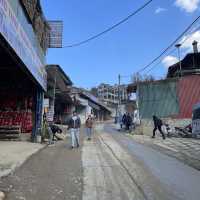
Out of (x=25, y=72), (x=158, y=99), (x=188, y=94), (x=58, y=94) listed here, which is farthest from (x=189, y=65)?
(x=25, y=72)

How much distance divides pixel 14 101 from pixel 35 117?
1595 millimetres

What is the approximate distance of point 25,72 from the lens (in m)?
16.1

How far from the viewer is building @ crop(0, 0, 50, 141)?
516 inches

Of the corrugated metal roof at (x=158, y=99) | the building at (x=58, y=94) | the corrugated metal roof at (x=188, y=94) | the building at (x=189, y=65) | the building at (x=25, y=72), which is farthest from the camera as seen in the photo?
the building at (x=189, y=65)

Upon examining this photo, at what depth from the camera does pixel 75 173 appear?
9352 millimetres

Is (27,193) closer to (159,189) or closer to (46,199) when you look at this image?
(46,199)

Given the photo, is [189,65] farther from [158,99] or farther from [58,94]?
[58,94]

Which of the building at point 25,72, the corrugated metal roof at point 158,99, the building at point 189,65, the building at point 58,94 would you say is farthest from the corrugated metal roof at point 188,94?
the building at point 25,72

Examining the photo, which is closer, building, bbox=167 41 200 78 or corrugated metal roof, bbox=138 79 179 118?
corrugated metal roof, bbox=138 79 179 118

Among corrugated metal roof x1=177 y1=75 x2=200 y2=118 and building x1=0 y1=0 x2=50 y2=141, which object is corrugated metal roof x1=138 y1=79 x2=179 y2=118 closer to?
corrugated metal roof x1=177 y1=75 x2=200 y2=118

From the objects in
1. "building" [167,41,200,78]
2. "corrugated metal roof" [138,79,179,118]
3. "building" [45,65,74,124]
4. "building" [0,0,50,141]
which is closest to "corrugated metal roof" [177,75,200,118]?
"corrugated metal roof" [138,79,179,118]

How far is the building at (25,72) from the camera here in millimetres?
13113

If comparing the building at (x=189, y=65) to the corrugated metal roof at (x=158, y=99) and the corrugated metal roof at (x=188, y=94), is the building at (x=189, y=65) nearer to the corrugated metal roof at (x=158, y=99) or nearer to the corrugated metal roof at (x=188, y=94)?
the corrugated metal roof at (x=158, y=99)

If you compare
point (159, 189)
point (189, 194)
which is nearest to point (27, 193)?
point (159, 189)
